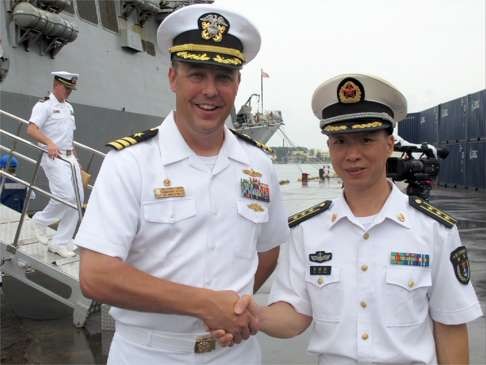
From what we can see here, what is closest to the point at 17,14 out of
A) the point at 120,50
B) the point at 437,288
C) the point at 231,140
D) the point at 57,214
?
the point at 120,50

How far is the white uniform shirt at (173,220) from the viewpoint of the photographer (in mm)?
1739

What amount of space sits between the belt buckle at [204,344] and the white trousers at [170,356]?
0.05ft

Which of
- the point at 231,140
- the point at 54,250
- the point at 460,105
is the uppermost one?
the point at 460,105

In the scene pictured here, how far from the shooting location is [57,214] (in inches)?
216

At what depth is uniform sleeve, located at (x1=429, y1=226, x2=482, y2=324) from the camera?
5.83 ft

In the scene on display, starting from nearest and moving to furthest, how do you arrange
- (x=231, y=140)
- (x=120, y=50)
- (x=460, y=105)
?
(x=231, y=140)
(x=120, y=50)
(x=460, y=105)

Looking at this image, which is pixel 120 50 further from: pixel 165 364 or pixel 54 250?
pixel 165 364

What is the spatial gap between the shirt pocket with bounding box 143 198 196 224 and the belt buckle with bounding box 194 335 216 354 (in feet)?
1.34

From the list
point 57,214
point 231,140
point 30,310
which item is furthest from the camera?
point 57,214

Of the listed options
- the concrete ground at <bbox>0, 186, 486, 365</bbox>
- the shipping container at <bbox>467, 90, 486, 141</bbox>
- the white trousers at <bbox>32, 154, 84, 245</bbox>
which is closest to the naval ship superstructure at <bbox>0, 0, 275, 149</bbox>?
the white trousers at <bbox>32, 154, 84, 245</bbox>

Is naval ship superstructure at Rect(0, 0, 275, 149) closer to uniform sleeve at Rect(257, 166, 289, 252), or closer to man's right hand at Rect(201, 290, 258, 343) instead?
uniform sleeve at Rect(257, 166, 289, 252)

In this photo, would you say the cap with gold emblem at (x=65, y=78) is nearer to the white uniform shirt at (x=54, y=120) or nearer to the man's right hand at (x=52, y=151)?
the white uniform shirt at (x=54, y=120)

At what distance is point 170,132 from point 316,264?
2.31 ft

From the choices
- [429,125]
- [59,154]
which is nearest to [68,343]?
[59,154]
